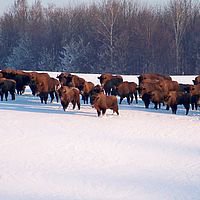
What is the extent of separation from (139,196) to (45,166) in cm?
240

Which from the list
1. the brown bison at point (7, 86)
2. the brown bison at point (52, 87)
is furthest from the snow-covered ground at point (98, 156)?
the brown bison at point (7, 86)

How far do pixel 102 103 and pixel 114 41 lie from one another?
130ft

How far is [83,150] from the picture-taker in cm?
1138

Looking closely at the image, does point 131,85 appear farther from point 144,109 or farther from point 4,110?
point 4,110

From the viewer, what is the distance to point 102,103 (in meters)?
16.8

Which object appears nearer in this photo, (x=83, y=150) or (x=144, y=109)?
(x=83, y=150)

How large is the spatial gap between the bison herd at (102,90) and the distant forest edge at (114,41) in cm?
3118

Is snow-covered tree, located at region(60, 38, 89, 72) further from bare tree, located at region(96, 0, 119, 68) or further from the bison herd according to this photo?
the bison herd

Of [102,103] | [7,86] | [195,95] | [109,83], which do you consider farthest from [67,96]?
[109,83]

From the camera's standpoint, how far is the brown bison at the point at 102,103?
1664 cm

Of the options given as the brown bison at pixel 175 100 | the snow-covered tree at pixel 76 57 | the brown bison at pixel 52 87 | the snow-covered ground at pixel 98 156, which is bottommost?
the snow-covered ground at pixel 98 156

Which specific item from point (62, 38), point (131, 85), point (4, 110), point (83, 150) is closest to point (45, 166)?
point (83, 150)

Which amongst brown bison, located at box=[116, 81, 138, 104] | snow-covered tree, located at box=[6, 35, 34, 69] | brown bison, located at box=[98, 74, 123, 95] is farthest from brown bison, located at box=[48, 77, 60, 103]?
snow-covered tree, located at box=[6, 35, 34, 69]

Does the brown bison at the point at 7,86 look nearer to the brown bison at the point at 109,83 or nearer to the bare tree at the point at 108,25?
the brown bison at the point at 109,83
